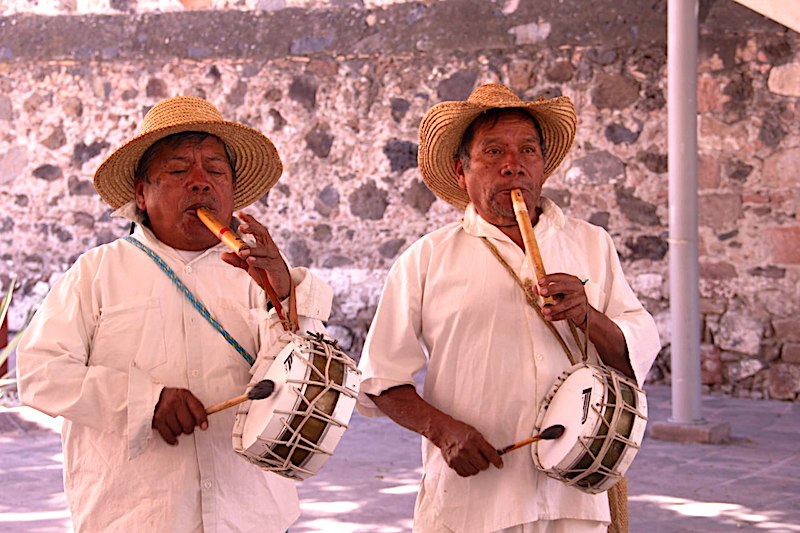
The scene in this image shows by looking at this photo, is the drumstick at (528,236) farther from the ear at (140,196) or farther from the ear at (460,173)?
the ear at (140,196)

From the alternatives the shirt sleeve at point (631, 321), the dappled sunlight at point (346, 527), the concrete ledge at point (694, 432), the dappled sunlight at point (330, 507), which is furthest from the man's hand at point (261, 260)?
the concrete ledge at point (694, 432)

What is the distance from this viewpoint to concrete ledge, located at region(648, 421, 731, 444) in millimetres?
5102

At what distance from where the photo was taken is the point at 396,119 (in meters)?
6.82

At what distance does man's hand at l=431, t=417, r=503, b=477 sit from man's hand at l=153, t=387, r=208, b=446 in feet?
1.62

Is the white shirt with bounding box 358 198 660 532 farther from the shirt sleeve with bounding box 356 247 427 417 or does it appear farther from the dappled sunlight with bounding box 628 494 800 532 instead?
the dappled sunlight with bounding box 628 494 800 532

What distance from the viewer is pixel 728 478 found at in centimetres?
447

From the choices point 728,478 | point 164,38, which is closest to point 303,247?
point 164,38

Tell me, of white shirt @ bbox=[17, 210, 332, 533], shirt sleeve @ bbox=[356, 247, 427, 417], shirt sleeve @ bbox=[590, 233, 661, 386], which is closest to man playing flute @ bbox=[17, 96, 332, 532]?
white shirt @ bbox=[17, 210, 332, 533]

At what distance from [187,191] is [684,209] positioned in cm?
346

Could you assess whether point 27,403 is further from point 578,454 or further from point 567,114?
point 567,114

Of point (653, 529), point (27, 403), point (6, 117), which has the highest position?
point (6, 117)

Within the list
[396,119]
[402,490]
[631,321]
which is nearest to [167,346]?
[631,321]

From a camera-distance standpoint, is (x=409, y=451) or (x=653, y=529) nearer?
(x=653, y=529)

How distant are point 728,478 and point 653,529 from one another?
86 centimetres
